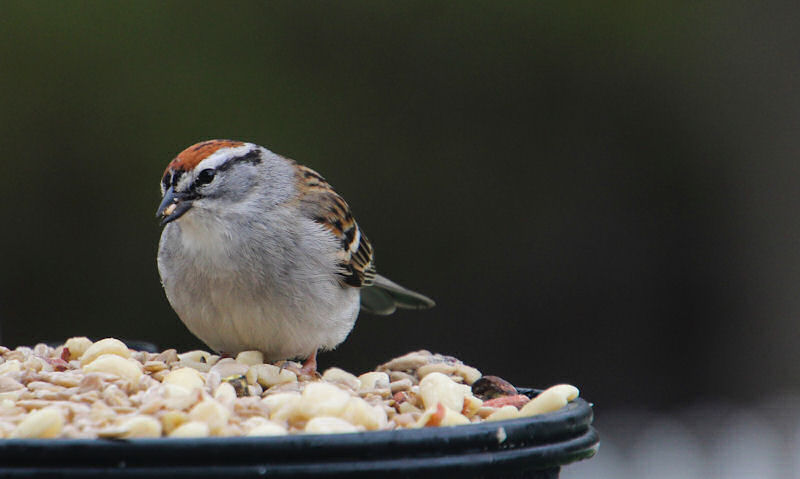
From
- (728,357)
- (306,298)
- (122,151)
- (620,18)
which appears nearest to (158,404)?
(306,298)

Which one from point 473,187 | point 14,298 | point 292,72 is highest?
point 292,72

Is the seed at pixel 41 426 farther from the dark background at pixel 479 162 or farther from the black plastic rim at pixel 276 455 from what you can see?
the dark background at pixel 479 162

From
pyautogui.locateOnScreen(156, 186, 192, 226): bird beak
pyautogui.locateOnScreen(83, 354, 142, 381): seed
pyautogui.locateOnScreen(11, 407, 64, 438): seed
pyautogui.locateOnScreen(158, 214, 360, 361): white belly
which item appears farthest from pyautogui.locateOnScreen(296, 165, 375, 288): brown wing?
pyautogui.locateOnScreen(11, 407, 64, 438): seed

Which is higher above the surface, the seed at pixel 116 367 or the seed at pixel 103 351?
the seed at pixel 116 367

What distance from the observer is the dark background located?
6.15 metres

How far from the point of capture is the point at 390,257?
6777 mm

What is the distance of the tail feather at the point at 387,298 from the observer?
4.05m

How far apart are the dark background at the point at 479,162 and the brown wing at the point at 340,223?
102 inches

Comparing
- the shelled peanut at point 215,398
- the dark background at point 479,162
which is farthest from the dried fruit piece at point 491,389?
the dark background at point 479,162

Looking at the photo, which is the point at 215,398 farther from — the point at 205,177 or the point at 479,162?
the point at 479,162

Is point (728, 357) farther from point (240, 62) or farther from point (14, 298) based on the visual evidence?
point (14, 298)

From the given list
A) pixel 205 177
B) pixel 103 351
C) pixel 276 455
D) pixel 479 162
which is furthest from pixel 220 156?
pixel 479 162

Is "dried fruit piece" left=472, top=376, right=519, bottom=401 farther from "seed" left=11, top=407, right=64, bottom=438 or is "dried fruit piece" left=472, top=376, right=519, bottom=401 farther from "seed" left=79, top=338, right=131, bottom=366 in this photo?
"seed" left=11, top=407, right=64, bottom=438

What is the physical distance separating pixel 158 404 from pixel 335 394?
1.05ft
